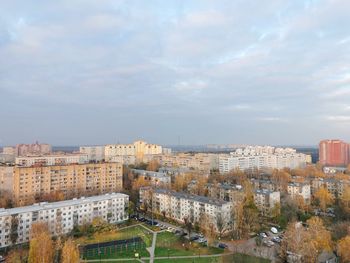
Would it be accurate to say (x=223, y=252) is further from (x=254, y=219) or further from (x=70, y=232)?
(x=70, y=232)

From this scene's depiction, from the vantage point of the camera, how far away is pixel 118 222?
46.7 feet

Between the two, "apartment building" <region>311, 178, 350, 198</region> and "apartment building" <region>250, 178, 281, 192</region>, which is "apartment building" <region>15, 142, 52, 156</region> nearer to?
"apartment building" <region>250, 178, 281, 192</region>

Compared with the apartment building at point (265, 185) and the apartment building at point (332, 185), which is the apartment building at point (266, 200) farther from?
the apartment building at point (332, 185)

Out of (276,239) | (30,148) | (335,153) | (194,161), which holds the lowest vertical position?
(276,239)

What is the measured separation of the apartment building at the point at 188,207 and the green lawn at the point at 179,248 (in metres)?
1.42

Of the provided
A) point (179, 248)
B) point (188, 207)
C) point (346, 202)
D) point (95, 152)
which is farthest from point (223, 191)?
point (95, 152)

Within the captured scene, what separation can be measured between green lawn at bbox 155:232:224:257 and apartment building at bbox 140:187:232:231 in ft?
4.67

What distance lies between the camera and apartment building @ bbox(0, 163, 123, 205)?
1688 centimetres

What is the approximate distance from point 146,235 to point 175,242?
146cm

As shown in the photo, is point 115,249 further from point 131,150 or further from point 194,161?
point 131,150

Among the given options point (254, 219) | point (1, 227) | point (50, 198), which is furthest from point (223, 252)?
point (50, 198)

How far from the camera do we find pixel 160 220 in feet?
47.8

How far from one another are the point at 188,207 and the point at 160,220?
159cm

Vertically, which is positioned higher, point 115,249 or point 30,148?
point 30,148
